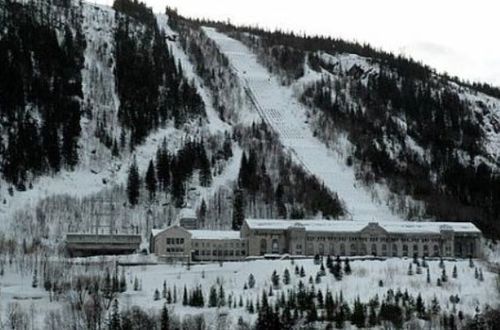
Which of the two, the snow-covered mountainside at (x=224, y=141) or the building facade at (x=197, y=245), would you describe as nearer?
the building facade at (x=197, y=245)

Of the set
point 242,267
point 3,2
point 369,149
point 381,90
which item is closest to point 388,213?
point 369,149

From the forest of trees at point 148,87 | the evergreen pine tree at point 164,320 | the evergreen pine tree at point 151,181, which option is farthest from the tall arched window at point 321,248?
the forest of trees at point 148,87

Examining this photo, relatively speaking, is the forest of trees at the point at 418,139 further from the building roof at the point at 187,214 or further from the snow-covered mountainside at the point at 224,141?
the building roof at the point at 187,214

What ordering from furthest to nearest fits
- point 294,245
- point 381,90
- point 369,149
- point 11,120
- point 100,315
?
point 381,90 < point 369,149 < point 11,120 < point 294,245 < point 100,315

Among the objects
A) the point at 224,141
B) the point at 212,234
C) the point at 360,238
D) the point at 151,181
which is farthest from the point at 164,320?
the point at 224,141

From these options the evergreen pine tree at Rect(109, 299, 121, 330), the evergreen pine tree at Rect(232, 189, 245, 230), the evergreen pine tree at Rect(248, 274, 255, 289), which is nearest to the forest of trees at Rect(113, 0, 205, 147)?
the evergreen pine tree at Rect(232, 189, 245, 230)

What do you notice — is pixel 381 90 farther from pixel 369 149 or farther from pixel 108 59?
pixel 108 59

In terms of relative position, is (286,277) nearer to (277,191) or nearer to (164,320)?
(164,320)
